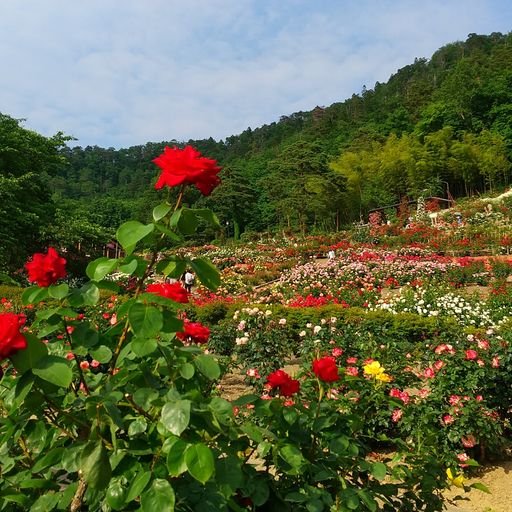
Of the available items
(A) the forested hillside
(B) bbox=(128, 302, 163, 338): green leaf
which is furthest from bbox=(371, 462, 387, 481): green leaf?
(A) the forested hillside

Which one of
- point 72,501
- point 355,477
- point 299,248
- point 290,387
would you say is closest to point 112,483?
point 72,501

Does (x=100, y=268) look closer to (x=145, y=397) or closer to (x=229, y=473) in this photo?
(x=145, y=397)

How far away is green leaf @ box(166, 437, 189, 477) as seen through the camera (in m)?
0.94

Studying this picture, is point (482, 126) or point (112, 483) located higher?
point (482, 126)

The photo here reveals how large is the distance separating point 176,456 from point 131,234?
54cm

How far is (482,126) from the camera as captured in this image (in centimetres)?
4938

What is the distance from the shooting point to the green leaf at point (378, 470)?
1.38 metres

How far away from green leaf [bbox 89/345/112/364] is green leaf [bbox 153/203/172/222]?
43 cm

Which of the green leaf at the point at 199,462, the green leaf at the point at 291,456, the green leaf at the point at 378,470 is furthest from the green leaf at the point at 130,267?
the green leaf at the point at 378,470

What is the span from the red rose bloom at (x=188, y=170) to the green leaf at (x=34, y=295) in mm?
447

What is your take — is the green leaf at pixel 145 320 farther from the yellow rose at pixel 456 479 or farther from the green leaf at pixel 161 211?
the yellow rose at pixel 456 479

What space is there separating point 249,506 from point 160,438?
0.35m

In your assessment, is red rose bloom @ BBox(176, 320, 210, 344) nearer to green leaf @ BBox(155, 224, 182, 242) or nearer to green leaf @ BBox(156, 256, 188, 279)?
green leaf @ BBox(156, 256, 188, 279)

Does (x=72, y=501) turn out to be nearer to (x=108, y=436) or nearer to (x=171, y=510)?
(x=108, y=436)
